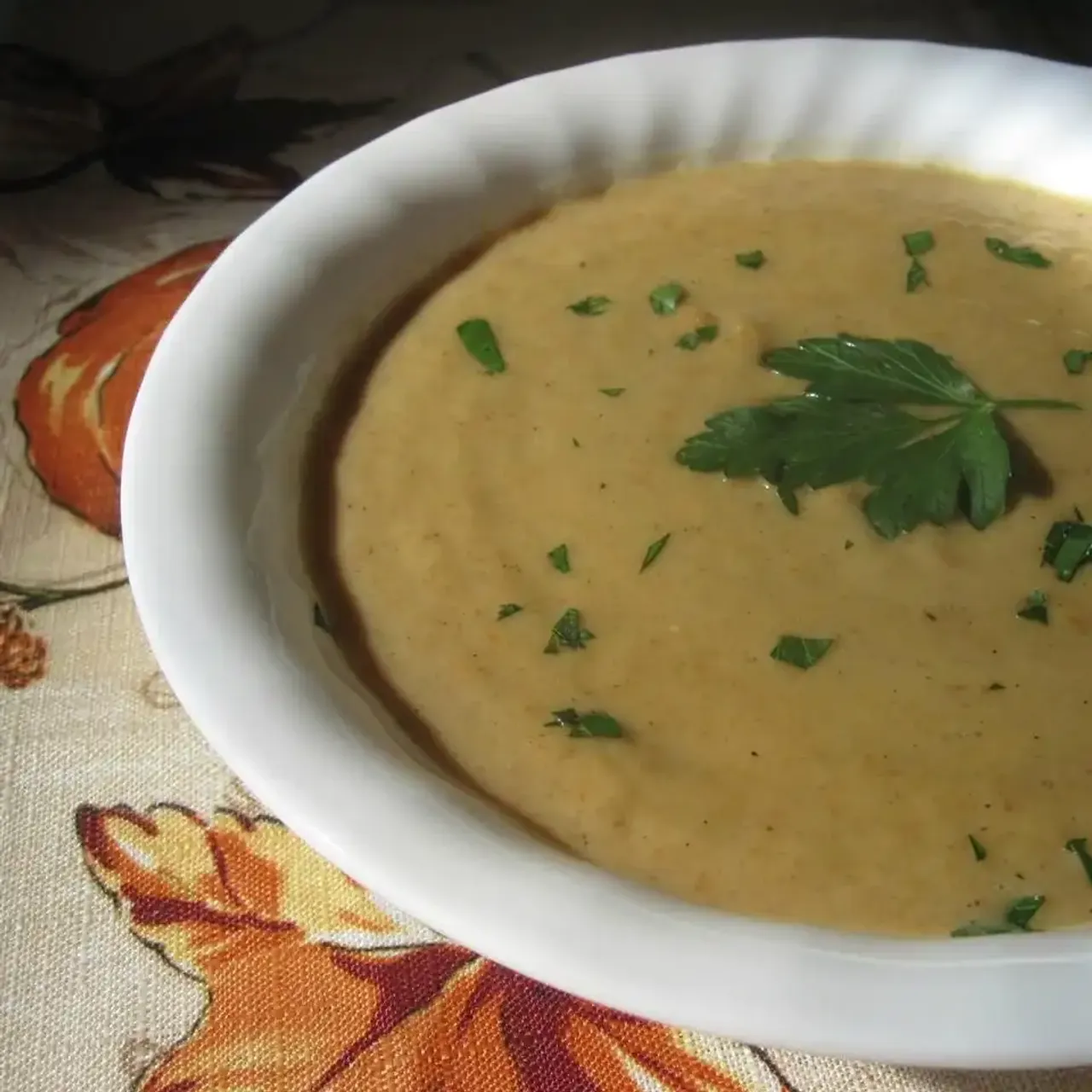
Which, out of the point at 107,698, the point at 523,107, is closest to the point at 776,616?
the point at 107,698

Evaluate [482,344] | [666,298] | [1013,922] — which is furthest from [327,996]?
[666,298]

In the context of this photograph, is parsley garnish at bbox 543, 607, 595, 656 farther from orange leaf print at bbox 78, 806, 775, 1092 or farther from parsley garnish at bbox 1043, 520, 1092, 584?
parsley garnish at bbox 1043, 520, 1092, 584

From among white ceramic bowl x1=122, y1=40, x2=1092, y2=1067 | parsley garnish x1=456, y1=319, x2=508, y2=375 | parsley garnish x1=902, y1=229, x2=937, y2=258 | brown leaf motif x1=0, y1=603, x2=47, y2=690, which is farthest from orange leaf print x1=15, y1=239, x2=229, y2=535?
parsley garnish x1=902, y1=229, x2=937, y2=258

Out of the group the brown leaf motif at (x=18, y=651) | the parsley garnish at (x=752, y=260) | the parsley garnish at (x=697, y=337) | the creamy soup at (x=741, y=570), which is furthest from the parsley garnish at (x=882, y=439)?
the brown leaf motif at (x=18, y=651)

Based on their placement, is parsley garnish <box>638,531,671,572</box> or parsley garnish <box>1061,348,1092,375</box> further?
parsley garnish <box>1061,348,1092,375</box>

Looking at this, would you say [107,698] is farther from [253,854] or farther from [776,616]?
[776,616]
